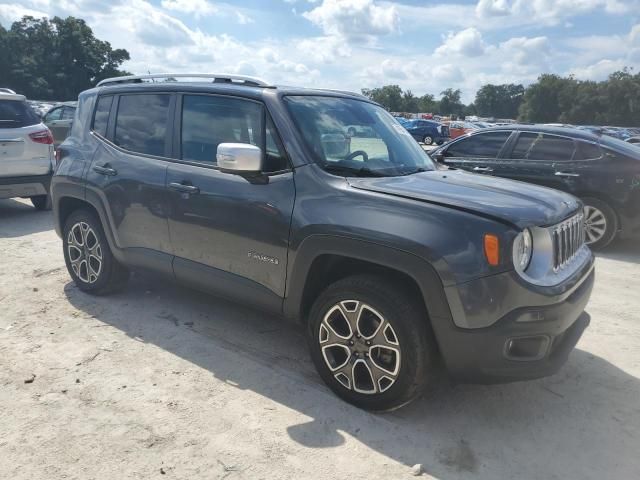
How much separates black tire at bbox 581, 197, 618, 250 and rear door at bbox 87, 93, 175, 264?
555cm

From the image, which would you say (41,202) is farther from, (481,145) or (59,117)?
(481,145)

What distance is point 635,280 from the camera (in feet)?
19.3

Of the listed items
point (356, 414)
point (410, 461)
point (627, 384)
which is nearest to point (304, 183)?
point (356, 414)

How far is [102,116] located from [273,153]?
2091 mm

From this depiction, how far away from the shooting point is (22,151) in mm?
7863

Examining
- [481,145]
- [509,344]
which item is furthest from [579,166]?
[509,344]

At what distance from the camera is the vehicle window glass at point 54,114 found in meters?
13.5

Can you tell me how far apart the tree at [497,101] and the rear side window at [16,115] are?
127m

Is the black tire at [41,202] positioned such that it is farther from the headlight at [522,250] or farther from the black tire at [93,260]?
the headlight at [522,250]

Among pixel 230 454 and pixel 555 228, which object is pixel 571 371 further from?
pixel 230 454

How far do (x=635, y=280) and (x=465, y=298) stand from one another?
13.9 ft

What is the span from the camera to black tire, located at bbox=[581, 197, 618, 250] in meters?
6.93

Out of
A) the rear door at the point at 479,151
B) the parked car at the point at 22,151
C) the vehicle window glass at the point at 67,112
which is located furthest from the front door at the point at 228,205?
the vehicle window glass at the point at 67,112

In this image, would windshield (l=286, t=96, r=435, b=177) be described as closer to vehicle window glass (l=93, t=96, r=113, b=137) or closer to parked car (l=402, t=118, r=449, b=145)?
→ vehicle window glass (l=93, t=96, r=113, b=137)
